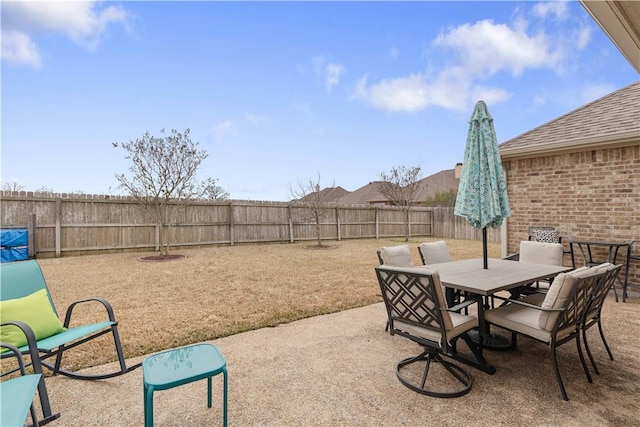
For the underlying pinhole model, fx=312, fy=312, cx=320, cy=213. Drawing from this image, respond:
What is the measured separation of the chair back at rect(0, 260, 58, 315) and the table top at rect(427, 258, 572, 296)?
368cm

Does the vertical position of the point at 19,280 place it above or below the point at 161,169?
below

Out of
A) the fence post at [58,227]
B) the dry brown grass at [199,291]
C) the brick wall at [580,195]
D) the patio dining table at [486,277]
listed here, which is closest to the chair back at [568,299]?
the patio dining table at [486,277]

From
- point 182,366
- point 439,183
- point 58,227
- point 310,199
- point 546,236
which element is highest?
point 439,183

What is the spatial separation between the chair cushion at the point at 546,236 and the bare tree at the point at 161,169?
9.51 metres

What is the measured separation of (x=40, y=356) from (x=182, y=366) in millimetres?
1363

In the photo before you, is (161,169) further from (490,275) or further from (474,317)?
(474,317)

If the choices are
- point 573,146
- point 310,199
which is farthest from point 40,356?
point 310,199

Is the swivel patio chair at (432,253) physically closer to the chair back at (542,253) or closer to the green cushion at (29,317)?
the chair back at (542,253)

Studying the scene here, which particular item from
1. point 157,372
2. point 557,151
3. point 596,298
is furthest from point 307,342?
point 557,151

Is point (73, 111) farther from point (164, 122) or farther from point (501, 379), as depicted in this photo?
point (501, 379)

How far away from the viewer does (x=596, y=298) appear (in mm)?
2645

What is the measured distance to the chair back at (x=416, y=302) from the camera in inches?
90.9

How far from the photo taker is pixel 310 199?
539 inches

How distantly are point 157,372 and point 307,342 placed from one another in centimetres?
180
